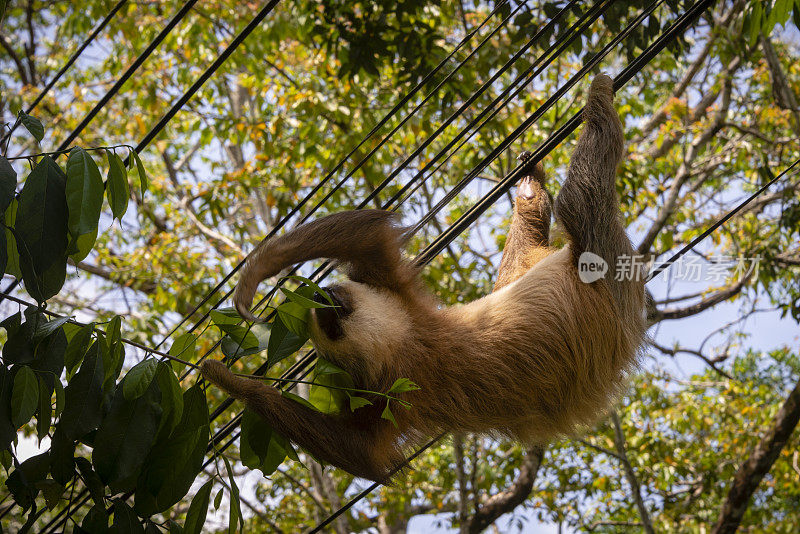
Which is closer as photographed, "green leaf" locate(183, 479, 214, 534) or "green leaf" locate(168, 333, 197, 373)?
"green leaf" locate(183, 479, 214, 534)

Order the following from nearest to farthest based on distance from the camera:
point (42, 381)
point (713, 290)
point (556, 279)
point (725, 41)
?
point (42, 381) → point (556, 279) → point (725, 41) → point (713, 290)

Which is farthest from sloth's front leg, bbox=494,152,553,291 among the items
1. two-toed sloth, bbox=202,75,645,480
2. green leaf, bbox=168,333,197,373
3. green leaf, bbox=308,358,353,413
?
green leaf, bbox=168,333,197,373

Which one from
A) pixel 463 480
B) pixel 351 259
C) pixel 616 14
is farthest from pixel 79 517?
pixel 616 14

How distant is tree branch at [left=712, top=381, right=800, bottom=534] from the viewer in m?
6.05

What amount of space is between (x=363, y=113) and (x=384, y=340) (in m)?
4.57

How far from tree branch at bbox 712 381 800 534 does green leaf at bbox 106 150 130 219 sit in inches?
225

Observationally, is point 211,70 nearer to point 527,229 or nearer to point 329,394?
point 329,394

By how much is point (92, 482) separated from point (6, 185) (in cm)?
104

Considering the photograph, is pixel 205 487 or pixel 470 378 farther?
pixel 470 378

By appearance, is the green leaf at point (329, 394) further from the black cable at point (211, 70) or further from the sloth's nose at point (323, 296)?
the black cable at point (211, 70)

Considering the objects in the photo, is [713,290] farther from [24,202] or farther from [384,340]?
[24,202]

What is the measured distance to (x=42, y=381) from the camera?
223cm

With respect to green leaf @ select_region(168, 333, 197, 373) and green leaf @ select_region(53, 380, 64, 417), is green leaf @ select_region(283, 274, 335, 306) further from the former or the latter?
green leaf @ select_region(53, 380, 64, 417)

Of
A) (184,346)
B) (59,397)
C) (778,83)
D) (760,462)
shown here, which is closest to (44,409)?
(59,397)
